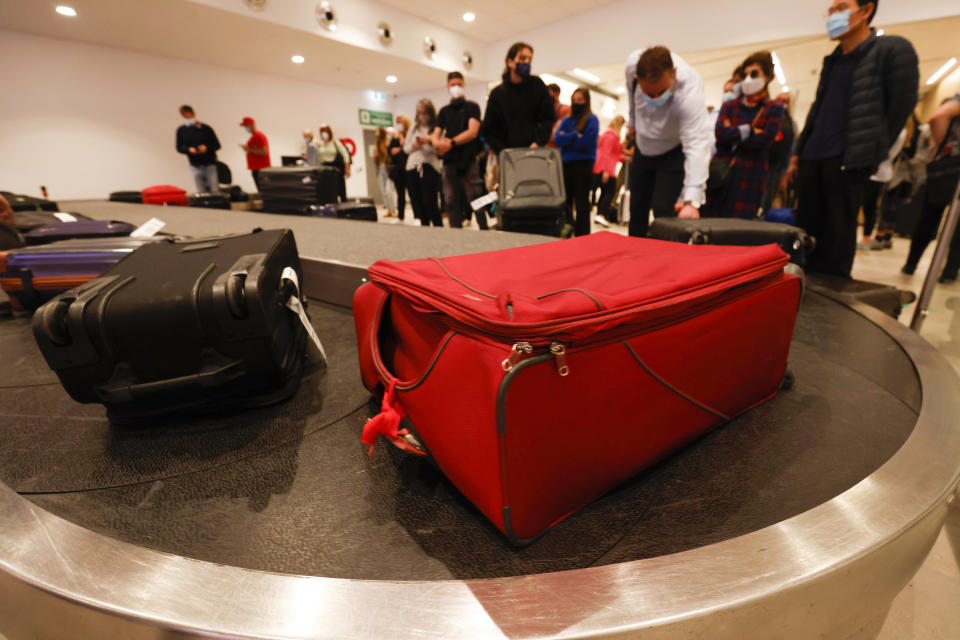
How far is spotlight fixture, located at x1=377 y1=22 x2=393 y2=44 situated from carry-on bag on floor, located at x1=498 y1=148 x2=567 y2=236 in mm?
6926

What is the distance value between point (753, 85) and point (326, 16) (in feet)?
23.8

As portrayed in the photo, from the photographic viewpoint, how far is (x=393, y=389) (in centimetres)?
71

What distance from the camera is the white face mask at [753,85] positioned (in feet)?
9.07

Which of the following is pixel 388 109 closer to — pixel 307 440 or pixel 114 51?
pixel 114 51

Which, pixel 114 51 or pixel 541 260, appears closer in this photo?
pixel 541 260

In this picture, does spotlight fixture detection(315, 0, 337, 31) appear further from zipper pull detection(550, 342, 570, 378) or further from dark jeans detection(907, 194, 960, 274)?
zipper pull detection(550, 342, 570, 378)

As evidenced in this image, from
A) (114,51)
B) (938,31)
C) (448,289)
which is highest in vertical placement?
(114,51)

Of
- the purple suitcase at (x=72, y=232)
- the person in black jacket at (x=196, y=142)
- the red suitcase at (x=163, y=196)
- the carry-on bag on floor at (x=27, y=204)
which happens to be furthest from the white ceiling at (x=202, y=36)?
the purple suitcase at (x=72, y=232)

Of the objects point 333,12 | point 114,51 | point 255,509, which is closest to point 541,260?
point 255,509

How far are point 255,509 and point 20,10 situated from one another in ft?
33.7

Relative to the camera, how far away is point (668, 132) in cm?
226

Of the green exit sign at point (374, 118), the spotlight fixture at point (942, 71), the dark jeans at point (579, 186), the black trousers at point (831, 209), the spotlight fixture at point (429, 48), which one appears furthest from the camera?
the green exit sign at point (374, 118)

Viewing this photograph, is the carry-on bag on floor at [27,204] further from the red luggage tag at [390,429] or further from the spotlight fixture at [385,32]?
the spotlight fixture at [385,32]

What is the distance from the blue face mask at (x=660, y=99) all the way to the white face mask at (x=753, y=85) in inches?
44.4
